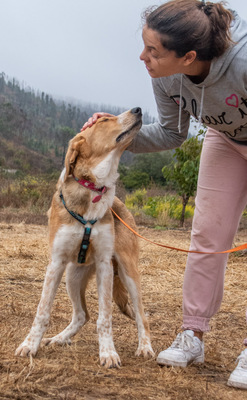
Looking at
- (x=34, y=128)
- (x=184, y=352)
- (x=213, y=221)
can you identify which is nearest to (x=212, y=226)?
(x=213, y=221)

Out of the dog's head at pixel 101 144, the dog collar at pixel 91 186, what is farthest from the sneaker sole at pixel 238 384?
the dog's head at pixel 101 144

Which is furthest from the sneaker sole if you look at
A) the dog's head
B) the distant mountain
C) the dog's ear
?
the distant mountain

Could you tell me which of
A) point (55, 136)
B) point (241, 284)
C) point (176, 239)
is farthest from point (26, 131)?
point (241, 284)

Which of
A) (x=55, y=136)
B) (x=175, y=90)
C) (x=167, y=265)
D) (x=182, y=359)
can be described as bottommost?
(x=55, y=136)

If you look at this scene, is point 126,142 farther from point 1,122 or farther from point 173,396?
point 1,122

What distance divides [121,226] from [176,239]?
264 inches

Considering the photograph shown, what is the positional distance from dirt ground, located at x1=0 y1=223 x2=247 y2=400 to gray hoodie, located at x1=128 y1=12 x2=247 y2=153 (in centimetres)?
152

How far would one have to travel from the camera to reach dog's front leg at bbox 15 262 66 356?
3054 millimetres

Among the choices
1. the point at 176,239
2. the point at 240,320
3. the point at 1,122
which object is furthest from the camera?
the point at 1,122

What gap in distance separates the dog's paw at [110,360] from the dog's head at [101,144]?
3.88 ft

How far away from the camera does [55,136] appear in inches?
2411

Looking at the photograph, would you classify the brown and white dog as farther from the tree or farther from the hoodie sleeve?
the tree

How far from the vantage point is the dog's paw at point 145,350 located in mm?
3242

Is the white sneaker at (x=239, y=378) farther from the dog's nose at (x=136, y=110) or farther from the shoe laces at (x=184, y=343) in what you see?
the dog's nose at (x=136, y=110)
